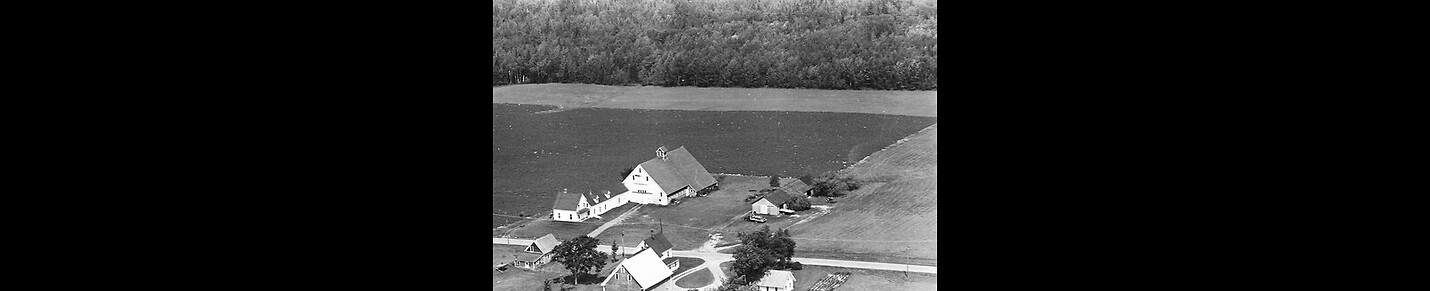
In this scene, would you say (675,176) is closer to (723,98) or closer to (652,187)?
(652,187)

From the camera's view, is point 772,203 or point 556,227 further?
point 556,227

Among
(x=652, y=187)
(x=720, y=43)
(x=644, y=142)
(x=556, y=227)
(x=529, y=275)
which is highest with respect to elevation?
(x=720, y=43)

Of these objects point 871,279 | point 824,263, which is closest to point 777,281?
point 824,263

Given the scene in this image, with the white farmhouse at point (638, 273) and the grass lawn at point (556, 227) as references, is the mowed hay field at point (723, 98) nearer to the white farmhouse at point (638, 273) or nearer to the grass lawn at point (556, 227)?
the grass lawn at point (556, 227)

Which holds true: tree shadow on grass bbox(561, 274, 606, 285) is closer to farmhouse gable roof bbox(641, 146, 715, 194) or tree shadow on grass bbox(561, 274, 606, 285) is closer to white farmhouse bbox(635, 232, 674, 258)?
white farmhouse bbox(635, 232, 674, 258)
